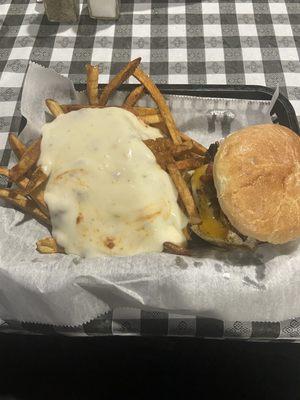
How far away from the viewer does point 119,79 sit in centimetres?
177

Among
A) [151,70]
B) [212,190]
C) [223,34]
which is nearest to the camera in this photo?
[212,190]

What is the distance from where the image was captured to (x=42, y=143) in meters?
1.67

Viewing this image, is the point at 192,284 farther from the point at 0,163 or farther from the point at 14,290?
the point at 0,163

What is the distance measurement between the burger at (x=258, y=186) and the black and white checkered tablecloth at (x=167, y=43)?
2.90 ft

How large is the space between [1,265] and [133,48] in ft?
5.07

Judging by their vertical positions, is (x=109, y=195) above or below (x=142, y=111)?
below

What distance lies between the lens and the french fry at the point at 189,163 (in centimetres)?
162

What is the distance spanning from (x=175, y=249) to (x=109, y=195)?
307mm

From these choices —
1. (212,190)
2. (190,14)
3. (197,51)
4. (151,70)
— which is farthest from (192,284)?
(190,14)

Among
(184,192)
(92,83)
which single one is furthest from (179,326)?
(92,83)

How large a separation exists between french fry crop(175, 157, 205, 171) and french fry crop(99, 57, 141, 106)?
436 mm

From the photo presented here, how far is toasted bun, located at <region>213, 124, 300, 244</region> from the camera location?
1.37 m

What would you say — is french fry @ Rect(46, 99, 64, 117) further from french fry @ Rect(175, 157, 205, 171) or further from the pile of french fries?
french fry @ Rect(175, 157, 205, 171)

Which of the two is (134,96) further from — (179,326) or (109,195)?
(179,326)
